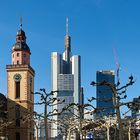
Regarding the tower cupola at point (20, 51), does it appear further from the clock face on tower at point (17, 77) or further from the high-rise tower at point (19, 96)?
the clock face on tower at point (17, 77)

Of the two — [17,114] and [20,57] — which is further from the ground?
[20,57]

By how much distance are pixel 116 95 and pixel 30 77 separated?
8977cm

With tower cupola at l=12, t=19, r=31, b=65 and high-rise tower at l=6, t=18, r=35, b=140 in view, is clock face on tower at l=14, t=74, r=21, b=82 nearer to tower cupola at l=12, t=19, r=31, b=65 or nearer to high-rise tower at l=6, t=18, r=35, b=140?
high-rise tower at l=6, t=18, r=35, b=140

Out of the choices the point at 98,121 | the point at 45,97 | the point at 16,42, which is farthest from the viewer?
the point at 16,42

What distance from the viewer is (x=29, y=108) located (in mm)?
117812

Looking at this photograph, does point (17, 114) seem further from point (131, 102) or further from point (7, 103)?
point (131, 102)

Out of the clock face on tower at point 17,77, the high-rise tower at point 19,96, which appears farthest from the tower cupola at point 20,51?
the clock face on tower at point 17,77

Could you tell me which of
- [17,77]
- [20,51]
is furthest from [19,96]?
[20,51]

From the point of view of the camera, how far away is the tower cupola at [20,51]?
400 ft

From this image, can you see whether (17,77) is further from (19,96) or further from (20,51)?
(20,51)

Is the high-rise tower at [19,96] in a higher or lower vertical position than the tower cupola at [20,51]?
lower

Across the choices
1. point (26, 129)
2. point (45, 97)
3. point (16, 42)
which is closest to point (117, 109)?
point (45, 97)

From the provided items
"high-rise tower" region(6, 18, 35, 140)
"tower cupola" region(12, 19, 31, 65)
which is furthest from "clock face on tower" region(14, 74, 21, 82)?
"tower cupola" region(12, 19, 31, 65)

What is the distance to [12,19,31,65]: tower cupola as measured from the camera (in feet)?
400
